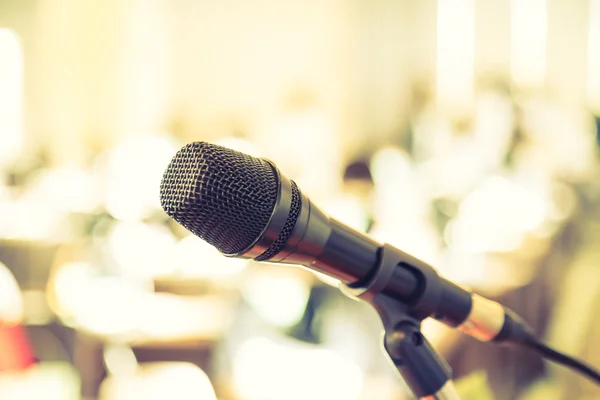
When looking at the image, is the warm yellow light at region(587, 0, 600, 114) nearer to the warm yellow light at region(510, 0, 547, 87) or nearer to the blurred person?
the warm yellow light at region(510, 0, 547, 87)

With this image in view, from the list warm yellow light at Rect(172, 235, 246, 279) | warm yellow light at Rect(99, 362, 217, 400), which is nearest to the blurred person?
warm yellow light at Rect(99, 362, 217, 400)

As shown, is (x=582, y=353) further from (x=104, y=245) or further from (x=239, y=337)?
(x=104, y=245)

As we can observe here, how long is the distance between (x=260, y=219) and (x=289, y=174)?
14.3ft

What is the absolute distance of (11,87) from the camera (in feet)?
20.1

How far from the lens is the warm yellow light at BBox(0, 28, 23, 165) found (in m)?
6.09

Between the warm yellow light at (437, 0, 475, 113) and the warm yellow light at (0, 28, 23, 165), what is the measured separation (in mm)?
4067

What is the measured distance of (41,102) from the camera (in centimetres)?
621

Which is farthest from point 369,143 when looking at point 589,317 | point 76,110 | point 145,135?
point 589,317

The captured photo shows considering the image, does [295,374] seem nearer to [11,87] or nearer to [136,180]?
[136,180]

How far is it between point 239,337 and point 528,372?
1.35 m

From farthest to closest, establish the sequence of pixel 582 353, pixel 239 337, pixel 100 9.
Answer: pixel 100 9 → pixel 239 337 → pixel 582 353

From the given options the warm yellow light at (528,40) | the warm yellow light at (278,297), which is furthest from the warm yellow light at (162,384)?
the warm yellow light at (528,40)

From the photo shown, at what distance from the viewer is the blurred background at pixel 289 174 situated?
2656mm

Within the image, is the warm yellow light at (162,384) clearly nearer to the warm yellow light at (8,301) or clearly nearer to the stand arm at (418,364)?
the warm yellow light at (8,301)
